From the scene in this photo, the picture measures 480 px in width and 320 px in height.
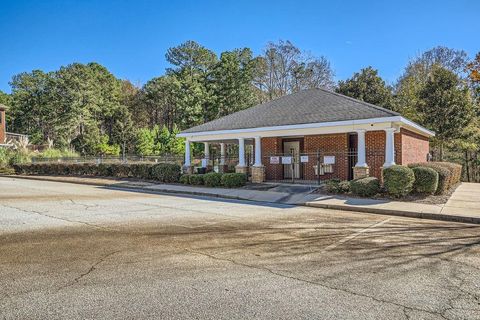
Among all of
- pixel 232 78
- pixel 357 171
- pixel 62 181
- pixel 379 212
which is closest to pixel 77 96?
pixel 232 78

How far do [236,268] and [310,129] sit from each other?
11.8 metres

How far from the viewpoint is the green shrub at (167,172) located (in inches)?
756

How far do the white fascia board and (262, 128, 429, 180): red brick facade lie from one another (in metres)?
0.89

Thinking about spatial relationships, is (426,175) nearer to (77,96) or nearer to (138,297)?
(138,297)

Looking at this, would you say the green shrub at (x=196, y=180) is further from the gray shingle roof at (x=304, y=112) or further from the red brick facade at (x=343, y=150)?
the red brick facade at (x=343, y=150)

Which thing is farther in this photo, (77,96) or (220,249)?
(77,96)

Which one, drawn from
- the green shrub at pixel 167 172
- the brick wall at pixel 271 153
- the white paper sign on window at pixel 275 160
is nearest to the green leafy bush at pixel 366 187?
the white paper sign on window at pixel 275 160

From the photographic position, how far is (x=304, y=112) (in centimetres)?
1728

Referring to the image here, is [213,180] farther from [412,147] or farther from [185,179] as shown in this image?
[412,147]

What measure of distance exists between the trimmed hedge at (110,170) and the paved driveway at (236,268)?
10.7 m

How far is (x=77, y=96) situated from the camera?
50.8 meters

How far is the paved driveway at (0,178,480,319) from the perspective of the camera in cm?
355

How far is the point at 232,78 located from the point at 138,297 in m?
45.8

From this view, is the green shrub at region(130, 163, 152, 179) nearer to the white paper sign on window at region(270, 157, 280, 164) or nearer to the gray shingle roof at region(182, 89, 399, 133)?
the gray shingle roof at region(182, 89, 399, 133)
